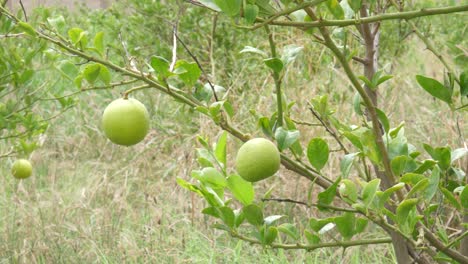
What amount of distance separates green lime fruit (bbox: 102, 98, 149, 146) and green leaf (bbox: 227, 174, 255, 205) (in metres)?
0.16

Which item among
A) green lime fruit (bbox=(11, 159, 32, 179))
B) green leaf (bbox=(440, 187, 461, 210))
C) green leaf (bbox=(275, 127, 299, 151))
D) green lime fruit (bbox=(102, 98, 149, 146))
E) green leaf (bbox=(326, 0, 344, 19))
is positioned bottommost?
green lime fruit (bbox=(11, 159, 32, 179))

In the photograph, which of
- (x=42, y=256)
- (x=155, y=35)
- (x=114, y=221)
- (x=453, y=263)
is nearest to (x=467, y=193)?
(x=453, y=263)

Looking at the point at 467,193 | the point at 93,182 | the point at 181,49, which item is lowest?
the point at 93,182

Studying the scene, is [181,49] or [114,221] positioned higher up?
[181,49]

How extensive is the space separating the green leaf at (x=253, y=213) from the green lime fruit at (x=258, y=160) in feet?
0.53

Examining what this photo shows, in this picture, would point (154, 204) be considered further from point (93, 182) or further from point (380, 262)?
point (380, 262)

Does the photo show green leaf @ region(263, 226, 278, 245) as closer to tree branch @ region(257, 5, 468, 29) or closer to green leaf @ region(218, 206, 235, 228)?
green leaf @ region(218, 206, 235, 228)

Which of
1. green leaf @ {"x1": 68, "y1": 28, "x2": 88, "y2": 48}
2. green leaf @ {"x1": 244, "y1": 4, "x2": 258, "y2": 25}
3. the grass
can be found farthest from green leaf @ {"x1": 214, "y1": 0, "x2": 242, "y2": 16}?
the grass

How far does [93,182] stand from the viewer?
4.48 m

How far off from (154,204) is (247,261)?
85 cm

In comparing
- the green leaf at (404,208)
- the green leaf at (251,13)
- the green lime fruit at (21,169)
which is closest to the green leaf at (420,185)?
the green leaf at (404,208)

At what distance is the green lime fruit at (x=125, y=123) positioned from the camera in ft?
3.60

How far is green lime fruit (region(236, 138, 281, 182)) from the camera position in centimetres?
102

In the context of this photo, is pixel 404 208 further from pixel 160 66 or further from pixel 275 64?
pixel 160 66
